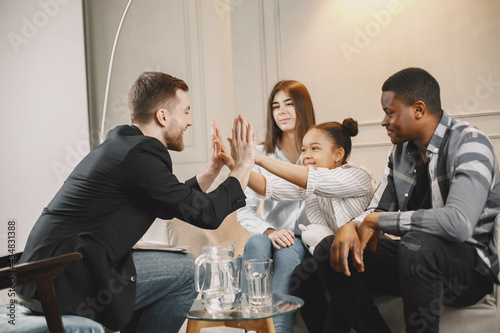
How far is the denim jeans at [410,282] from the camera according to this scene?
1552 mm

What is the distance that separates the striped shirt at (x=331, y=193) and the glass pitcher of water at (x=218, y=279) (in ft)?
2.35

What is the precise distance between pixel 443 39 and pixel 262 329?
2498mm

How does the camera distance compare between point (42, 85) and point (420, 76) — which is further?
point (42, 85)

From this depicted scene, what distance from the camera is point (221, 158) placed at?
87.3 inches

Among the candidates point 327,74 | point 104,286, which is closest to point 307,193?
point 104,286

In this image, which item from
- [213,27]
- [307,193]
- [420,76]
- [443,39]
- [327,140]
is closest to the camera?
[420,76]

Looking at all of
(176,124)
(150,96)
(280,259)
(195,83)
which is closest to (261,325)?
(280,259)

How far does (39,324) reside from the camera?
1411 millimetres

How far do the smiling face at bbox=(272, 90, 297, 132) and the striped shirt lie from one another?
→ 420mm

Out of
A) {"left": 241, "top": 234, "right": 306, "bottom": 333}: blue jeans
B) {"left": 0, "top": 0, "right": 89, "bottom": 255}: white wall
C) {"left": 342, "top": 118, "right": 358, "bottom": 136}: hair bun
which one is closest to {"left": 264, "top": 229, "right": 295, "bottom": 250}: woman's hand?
{"left": 241, "top": 234, "right": 306, "bottom": 333}: blue jeans

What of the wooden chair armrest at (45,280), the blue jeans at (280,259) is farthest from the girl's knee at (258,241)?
the wooden chair armrest at (45,280)

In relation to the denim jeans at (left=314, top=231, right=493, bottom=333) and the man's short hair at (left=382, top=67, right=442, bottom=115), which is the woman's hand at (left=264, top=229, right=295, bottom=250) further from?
the man's short hair at (left=382, top=67, right=442, bottom=115)

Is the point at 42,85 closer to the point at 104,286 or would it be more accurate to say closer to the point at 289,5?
the point at 289,5

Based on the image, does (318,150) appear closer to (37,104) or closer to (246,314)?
(246,314)
